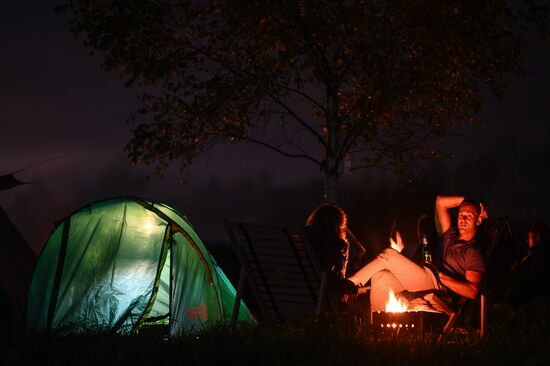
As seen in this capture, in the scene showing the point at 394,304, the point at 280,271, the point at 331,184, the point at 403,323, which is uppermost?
the point at 331,184

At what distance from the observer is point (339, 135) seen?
14523 mm

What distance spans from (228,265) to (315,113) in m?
5.32

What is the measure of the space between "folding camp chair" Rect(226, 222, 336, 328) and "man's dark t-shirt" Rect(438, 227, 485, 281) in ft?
3.61

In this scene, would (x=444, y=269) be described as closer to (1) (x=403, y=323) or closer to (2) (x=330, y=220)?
(1) (x=403, y=323)

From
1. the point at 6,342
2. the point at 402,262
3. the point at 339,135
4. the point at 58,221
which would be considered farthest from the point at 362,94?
the point at 6,342

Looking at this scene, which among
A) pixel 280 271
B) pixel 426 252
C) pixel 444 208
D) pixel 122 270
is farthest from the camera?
pixel 122 270

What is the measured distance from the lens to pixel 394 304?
24.6 feet

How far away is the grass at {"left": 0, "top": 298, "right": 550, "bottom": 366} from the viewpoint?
6.09 m

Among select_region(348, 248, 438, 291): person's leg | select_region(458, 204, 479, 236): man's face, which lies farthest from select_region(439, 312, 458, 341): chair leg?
select_region(458, 204, 479, 236): man's face

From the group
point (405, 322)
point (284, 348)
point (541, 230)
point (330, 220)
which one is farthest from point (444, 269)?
point (541, 230)

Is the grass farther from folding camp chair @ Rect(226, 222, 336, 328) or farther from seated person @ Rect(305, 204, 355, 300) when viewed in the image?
seated person @ Rect(305, 204, 355, 300)

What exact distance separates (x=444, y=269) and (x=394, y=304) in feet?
1.92

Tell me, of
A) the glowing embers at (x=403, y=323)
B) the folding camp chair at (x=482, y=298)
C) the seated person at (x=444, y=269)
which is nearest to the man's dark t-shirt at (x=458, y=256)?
the seated person at (x=444, y=269)

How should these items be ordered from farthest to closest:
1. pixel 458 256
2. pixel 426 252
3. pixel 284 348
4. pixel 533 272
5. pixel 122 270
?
pixel 533 272
pixel 122 270
pixel 426 252
pixel 458 256
pixel 284 348
